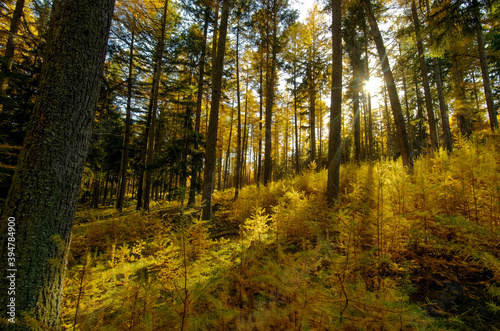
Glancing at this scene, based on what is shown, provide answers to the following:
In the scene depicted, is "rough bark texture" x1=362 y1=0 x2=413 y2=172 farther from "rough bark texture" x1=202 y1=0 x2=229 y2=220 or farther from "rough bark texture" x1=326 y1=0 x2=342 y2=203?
"rough bark texture" x1=202 y1=0 x2=229 y2=220

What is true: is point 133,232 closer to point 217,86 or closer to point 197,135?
point 197,135

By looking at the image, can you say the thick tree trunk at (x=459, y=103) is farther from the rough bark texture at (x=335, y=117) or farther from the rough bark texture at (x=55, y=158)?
the rough bark texture at (x=55, y=158)

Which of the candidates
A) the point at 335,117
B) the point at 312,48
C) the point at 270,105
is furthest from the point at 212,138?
the point at 312,48

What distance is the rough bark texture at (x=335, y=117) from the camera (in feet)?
17.9

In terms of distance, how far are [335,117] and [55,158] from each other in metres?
5.94

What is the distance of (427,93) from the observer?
9008 millimetres

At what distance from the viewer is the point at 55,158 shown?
1797 mm

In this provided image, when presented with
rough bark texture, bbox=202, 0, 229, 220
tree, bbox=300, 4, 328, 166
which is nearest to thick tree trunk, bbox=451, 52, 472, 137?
tree, bbox=300, 4, 328, 166

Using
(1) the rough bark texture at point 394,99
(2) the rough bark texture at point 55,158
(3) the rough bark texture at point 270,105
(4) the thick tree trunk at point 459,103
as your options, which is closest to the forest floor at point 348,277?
(2) the rough bark texture at point 55,158

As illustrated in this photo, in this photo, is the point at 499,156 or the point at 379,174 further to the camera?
the point at 499,156

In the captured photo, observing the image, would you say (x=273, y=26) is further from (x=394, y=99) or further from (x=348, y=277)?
(x=348, y=277)

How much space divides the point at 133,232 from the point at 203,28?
40.1ft

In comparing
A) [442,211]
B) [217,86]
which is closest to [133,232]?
[217,86]

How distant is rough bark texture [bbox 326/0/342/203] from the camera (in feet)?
17.9
